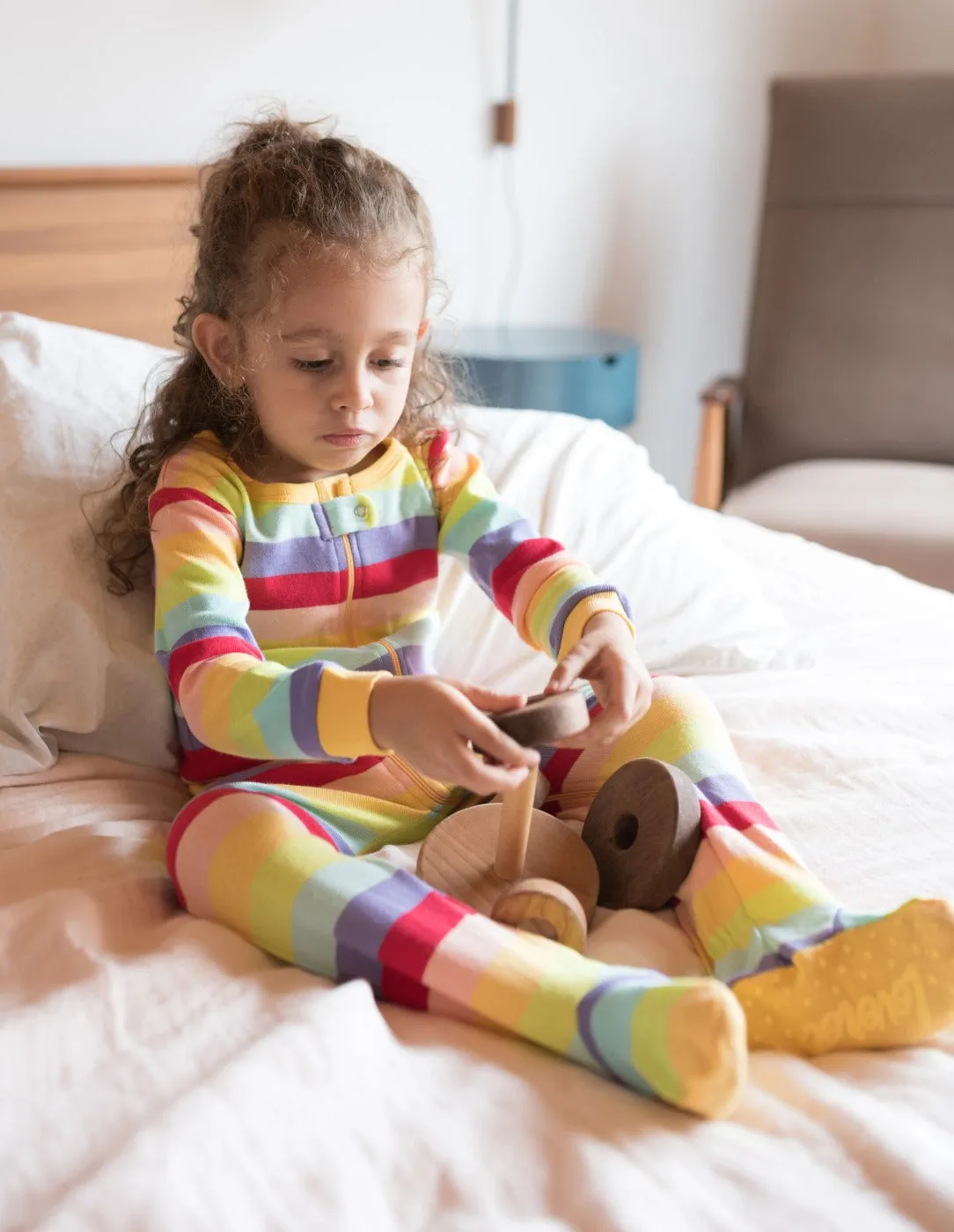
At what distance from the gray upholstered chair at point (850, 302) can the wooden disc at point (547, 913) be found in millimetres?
1472

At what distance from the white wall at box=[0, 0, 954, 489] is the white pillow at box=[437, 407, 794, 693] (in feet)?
2.17

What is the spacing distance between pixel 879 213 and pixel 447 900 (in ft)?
6.38

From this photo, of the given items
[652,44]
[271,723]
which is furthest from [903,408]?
[271,723]

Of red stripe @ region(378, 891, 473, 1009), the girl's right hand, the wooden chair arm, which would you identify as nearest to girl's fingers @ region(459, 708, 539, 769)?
the girl's right hand

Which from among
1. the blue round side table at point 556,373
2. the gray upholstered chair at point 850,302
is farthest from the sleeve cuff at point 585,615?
the gray upholstered chair at point 850,302

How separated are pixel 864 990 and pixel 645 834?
0.63ft

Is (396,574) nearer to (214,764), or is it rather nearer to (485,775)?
(214,764)

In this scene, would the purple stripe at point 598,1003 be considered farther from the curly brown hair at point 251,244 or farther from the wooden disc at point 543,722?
the curly brown hair at point 251,244

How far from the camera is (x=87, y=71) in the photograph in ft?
5.12

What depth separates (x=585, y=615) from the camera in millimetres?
1013

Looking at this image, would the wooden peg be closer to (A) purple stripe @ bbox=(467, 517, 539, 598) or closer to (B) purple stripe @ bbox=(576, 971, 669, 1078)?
(B) purple stripe @ bbox=(576, 971, 669, 1078)

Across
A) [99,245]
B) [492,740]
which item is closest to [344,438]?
[492,740]

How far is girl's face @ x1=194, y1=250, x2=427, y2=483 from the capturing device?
99 centimetres

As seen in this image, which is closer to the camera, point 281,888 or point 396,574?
point 281,888
